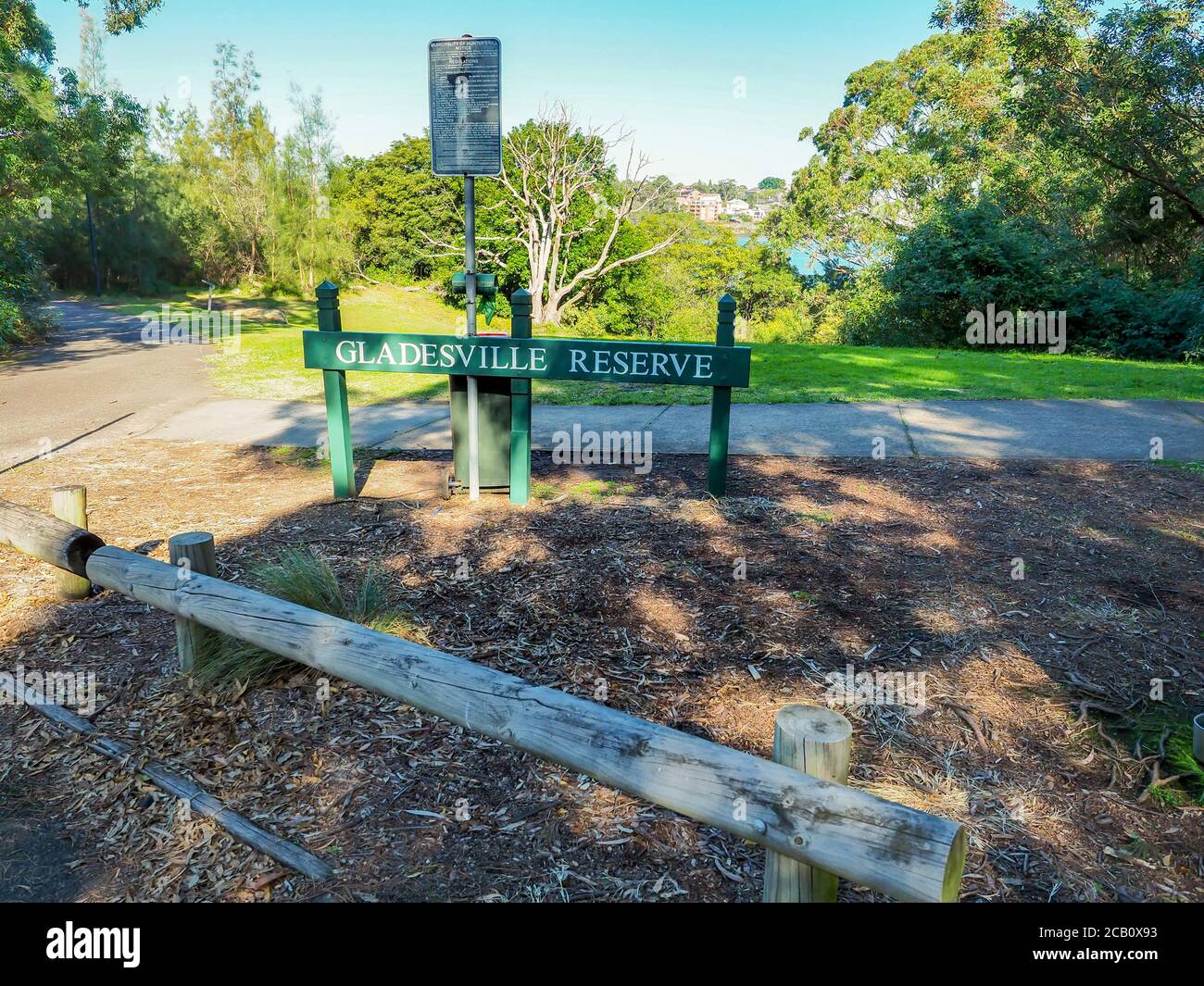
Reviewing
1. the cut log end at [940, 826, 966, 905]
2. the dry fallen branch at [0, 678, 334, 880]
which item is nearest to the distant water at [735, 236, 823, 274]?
the dry fallen branch at [0, 678, 334, 880]

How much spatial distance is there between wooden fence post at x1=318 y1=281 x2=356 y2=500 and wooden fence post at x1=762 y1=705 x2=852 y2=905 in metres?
4.85

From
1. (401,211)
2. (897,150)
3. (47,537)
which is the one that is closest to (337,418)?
(47,537)

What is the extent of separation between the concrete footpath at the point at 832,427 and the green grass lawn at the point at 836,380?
1.79ft

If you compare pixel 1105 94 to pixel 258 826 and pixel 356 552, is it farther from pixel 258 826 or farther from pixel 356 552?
pixel 258 826

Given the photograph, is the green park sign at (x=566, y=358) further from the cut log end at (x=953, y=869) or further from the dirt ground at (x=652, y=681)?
the cut log end at (x=953, y=869)

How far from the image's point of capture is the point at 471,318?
6250 millimetres

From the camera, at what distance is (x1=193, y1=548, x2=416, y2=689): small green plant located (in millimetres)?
4027

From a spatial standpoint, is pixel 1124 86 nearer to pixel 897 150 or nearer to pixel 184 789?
pixel 184 789

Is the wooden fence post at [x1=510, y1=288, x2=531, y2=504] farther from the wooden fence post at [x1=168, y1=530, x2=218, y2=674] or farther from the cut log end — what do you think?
the cut log end

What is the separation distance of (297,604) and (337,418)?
2699mm

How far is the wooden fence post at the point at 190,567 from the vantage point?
3881 mm

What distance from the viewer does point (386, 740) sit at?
12.2 ft

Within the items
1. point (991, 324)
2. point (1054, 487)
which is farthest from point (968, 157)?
point (1054, 487)
